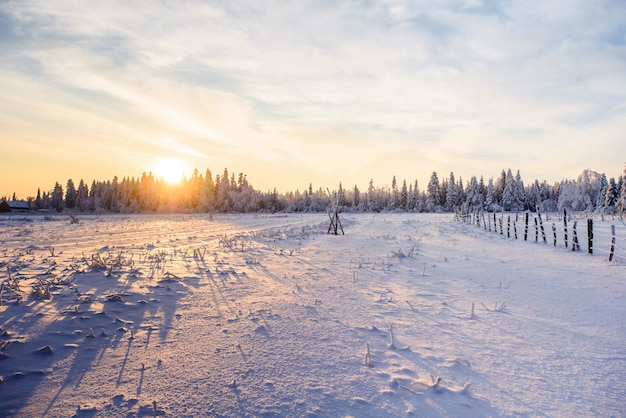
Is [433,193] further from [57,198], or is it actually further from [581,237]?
[57,198]

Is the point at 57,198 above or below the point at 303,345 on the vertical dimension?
above

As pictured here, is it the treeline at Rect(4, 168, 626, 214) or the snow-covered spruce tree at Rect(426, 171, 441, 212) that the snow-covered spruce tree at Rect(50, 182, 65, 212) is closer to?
the treeline at Rect(4, 168, 626, 214)

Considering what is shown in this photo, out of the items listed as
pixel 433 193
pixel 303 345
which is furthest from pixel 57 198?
pixel 303 345

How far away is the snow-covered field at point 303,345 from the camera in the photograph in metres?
2.96

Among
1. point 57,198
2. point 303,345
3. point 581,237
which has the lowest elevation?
point 581,237

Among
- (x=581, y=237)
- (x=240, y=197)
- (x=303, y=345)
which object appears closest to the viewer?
(x=303, y=345)

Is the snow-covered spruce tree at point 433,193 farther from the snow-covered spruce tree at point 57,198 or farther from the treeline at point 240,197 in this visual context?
the snow-covered spruce tree at point 57,198

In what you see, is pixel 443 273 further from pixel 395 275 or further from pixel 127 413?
pixel 127 413

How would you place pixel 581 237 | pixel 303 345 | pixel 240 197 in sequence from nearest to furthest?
pixel 303 345 → pixel 581 237 → pixel 240 197

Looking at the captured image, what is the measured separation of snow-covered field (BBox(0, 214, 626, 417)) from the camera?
296cm

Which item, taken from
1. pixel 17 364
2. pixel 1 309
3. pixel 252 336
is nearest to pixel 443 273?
pixel 252 336

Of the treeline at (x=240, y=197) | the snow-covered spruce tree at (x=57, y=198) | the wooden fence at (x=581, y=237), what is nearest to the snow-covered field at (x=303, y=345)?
the wooden fence at (x=581, y=237)

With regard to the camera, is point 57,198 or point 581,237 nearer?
point 581,237

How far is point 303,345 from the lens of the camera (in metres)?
4.14
